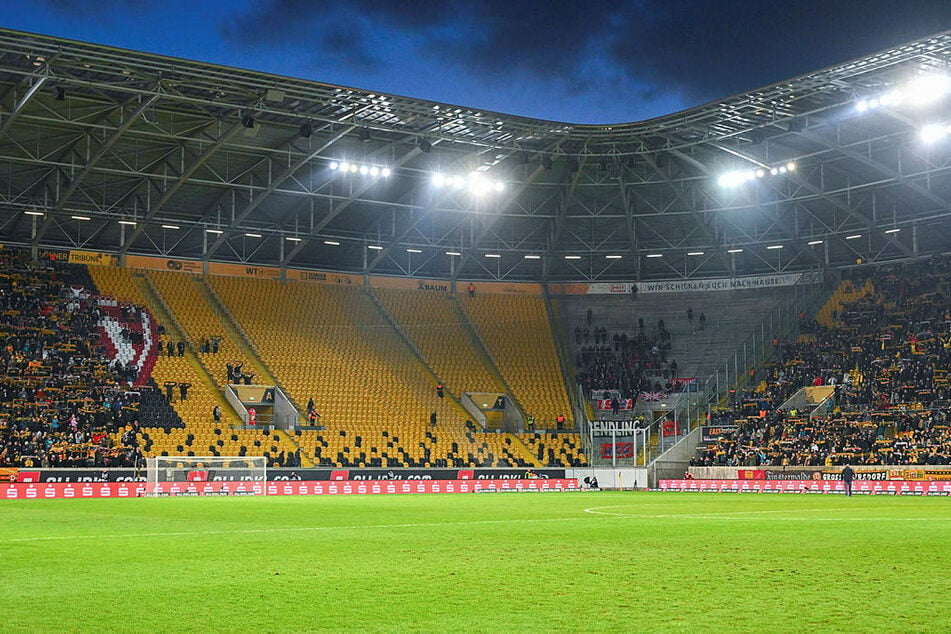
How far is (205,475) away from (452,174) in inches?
850

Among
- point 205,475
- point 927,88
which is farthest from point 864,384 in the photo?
point 205,475

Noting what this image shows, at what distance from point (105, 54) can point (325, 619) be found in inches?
1531

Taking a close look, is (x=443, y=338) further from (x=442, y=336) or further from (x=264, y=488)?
(x=264, y=488)

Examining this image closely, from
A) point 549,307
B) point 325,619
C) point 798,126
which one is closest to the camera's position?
point 325,619

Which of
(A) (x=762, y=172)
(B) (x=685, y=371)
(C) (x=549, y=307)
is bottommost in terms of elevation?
(B) (x=685, y=371)

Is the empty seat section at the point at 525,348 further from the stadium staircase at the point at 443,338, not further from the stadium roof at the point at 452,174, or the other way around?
the stadium roof at the point at 452,174

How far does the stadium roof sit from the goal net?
Result: 1466 cm

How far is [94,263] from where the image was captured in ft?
218

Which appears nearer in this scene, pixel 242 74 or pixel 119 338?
pixel 242 74

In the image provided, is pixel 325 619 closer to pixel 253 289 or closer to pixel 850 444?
pixel 850 444

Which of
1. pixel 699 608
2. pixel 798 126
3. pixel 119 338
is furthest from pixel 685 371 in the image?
pixel 699 608

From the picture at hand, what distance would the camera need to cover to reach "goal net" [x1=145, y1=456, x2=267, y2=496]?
166 feet

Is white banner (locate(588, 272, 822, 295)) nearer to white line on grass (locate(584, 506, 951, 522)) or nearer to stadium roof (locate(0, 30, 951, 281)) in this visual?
stadium roof (locate(0, 30, 951, 281))

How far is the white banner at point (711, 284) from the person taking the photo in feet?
246
